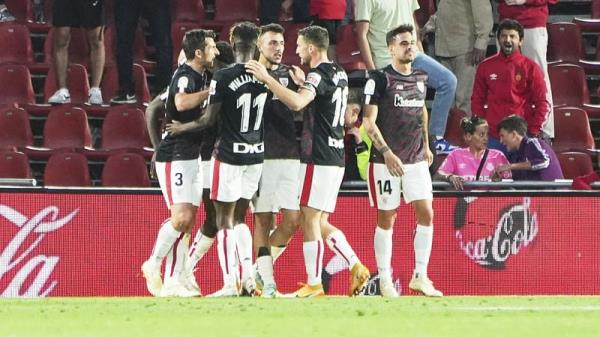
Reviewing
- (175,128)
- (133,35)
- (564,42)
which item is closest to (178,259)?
(175,128)

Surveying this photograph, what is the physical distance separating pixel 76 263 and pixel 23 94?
3.64 meters

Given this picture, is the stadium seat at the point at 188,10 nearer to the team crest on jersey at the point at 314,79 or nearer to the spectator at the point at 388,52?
the spectator at the point at 388,52

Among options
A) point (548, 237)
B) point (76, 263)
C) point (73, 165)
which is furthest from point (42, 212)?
point (548, 237)

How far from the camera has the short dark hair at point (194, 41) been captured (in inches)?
491

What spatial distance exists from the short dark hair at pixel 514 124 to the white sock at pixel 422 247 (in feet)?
6.75

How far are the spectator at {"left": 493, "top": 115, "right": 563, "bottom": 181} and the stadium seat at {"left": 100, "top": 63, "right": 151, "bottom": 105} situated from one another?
13.5ft

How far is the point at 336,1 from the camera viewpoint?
639 inches

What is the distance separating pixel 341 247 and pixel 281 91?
1462 millimetres

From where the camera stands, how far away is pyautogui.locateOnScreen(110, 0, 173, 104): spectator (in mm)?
16344

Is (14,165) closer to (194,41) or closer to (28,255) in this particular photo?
(28,255)

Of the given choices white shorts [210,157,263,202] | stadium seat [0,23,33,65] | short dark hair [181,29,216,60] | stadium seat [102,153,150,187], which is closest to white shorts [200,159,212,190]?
white shorts [210,157,263,202]

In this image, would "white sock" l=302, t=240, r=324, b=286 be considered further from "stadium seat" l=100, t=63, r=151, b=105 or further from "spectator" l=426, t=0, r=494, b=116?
"stadium seat" l=100, t=63, r=151, b=105

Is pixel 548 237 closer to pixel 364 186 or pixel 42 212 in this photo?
pixel 364 186

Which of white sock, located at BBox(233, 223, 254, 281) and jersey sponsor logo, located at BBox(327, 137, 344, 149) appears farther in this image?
jersey sponsor logo, located at BBox(327, 137, 344, 149)
